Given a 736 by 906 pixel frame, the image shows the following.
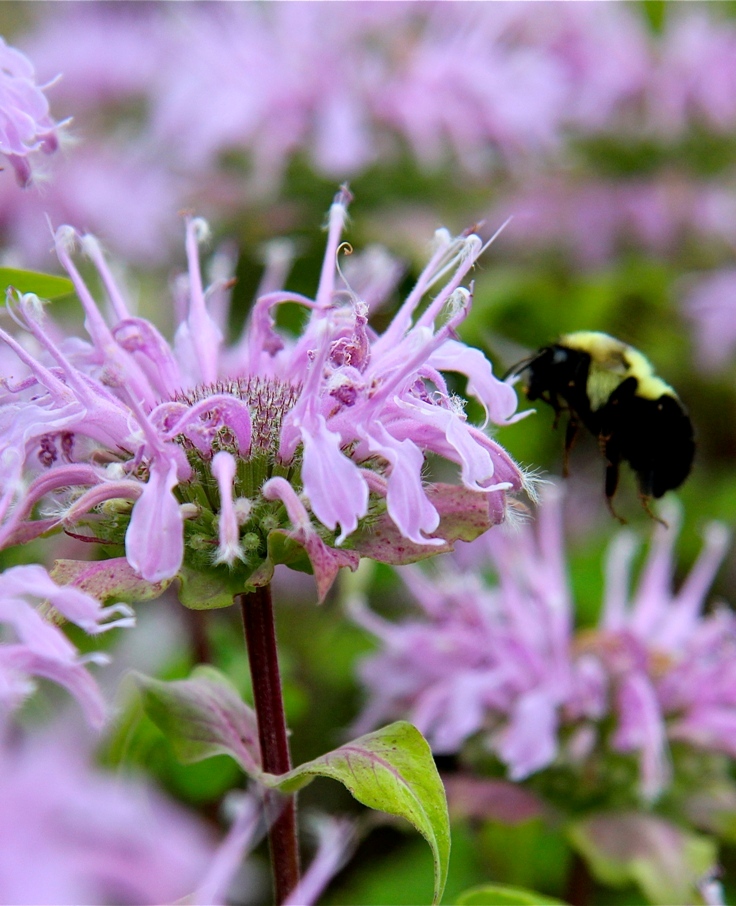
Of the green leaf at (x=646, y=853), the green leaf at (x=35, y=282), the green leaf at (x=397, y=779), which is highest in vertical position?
the green leaf at (x=35, y=282)

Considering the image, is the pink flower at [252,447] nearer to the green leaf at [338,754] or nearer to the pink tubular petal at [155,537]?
the pink tubular petal at [155,537]

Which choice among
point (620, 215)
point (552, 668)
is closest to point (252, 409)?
point (552, 668)

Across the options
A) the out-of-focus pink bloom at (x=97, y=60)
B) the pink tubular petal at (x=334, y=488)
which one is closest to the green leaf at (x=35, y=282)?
the pink tubular petal at (x=334, y=488)

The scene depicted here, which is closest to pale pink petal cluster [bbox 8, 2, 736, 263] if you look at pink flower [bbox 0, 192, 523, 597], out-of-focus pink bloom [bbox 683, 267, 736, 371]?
out-of-focus pink bloom [bbox 683, 267, 736, 371]

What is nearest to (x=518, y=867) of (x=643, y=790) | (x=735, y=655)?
(x=643, y=790)

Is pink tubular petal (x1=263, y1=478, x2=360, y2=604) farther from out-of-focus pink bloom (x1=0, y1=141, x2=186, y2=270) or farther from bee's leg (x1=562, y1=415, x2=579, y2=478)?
out-of-focus pink bloom (x1=0, y1=141, x2=186, y2=270)

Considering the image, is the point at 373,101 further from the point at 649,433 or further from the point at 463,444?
the point at 463,444
